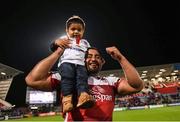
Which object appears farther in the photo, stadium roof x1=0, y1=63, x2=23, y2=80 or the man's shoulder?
stadium roof x1=0, y1=63, x2=23, y2=80

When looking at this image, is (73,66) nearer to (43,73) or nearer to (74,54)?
(74,54)

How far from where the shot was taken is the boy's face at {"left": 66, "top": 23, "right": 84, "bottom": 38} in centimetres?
385

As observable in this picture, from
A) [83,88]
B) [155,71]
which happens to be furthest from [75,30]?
[155,71]

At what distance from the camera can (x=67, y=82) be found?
3.63m

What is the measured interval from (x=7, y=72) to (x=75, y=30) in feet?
151

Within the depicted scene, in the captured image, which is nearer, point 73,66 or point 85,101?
point 85,101

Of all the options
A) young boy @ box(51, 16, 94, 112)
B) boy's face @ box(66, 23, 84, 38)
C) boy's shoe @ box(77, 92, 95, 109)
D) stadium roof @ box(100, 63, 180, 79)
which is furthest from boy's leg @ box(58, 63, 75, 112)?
stadium roof @ box(100, 63, 180, 79)

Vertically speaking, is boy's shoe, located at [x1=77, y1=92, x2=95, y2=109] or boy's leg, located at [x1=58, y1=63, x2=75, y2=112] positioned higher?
boy's leg, located at [x1=58, y1=63, x2=75, y2=112]

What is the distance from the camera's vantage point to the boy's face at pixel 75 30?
152 inches

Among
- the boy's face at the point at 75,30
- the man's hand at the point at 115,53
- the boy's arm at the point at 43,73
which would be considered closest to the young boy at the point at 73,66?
the boy's face at the point at 75,30

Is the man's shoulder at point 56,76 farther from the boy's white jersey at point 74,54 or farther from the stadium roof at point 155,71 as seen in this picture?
the stadium roof at point 155,71

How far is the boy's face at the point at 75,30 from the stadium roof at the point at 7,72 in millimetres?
42045

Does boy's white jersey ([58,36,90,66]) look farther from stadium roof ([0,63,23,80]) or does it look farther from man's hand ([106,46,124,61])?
stadium roof ([0,63,23,80])

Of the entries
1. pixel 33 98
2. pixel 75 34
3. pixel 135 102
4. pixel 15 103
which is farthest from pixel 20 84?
pixel 75 34
